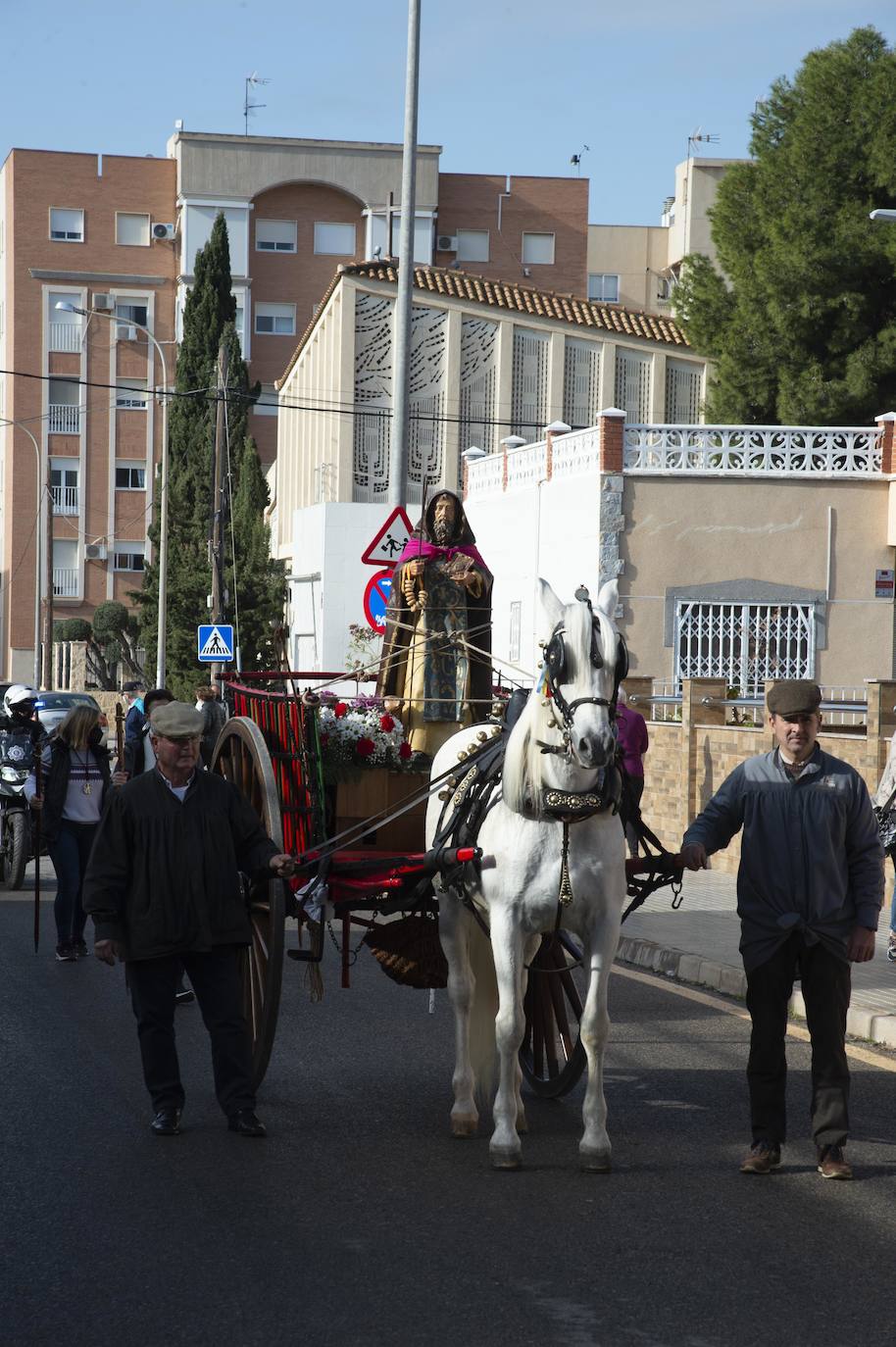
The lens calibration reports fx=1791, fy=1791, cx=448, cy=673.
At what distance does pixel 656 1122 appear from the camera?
766 centimetres

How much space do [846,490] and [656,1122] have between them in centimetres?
1948

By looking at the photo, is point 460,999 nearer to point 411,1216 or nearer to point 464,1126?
point 464,1126

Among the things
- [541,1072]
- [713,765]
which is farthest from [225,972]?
[713,765]

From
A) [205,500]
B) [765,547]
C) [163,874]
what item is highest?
[205,500]

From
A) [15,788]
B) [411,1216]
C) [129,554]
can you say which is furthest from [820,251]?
[129,554]

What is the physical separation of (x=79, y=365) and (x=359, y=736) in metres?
63.1

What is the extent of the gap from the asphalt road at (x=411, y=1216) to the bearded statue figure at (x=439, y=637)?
1.71m

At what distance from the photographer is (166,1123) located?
7270 mm

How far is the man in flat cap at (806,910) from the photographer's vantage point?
6.70 metres

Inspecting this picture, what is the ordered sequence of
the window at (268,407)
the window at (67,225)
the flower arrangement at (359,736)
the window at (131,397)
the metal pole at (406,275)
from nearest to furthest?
1. the flower arrangement at (359,736)
2. the metal pole at (406,275)
3. the window at (268,407)
4. the window at (67,225)
5. the window at (131,397)

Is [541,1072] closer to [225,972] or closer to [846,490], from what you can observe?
[225,972]

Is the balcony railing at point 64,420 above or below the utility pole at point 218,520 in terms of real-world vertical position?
above

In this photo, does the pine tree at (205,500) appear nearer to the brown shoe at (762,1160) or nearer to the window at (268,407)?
the window at (268,407)

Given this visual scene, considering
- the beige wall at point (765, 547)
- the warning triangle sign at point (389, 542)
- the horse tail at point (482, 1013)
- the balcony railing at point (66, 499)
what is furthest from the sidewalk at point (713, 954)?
the balcony railing at point (66, 499)
